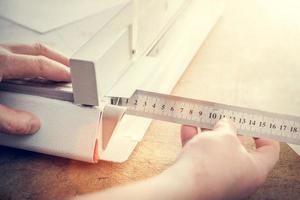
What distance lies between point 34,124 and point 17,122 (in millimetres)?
34

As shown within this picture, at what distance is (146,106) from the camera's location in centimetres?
88

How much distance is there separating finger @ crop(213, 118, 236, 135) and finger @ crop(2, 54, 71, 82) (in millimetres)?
318

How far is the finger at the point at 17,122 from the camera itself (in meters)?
0.82

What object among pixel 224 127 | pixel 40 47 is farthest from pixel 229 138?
pixel 40 47

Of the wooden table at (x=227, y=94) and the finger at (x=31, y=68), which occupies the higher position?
the finger at (x=31, y=68)

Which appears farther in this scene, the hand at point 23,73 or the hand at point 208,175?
the hand at point 23,73

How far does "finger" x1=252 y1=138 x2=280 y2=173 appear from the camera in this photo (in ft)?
2.57

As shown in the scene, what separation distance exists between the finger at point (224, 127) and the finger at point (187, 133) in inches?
2.1

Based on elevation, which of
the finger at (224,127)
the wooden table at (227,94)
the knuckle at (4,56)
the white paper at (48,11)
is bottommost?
the wooden table at (227,94)

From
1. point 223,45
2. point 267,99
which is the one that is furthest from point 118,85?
point 223,45

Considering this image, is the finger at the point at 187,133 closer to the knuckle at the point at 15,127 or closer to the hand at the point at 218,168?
the hand at the point at 218,168

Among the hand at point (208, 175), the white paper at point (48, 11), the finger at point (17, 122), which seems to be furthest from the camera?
the white paper at point (48, 11)

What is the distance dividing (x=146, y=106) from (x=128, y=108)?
0.04 m

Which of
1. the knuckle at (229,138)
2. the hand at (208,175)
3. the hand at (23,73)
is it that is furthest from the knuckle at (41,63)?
the knuckle at (229,138)
